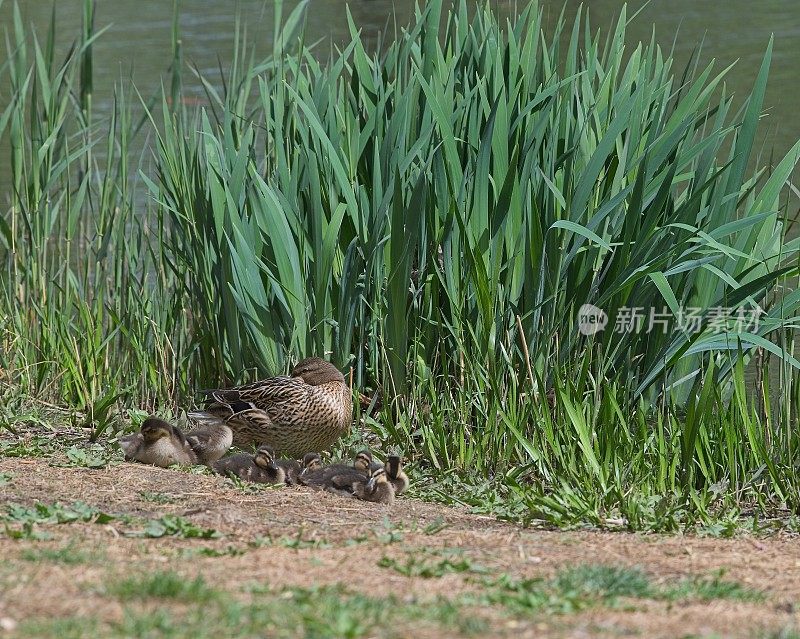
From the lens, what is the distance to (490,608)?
3.38 m

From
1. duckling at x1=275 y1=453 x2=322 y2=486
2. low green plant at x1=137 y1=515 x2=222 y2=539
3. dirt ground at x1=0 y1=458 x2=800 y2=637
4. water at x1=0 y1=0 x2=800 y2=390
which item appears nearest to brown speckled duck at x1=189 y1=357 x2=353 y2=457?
duckling at x1=275 y1=453 x2=322 y2=486

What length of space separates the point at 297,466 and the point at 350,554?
64.7 inches

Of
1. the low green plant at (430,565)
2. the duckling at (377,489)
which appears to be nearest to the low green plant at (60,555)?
the low green plant at (430,565)

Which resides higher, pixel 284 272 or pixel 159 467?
pixel 284 272

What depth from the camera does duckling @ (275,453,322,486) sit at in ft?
18.1

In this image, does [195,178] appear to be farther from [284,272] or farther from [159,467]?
[159,467]

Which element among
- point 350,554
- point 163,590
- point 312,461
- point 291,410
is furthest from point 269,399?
point 163,590

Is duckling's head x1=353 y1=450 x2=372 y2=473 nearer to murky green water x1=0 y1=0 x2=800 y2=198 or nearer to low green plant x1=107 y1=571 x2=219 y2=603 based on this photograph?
low green plant x1=107 y1=571 x2=219 y2=603

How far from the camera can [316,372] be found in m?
5.82

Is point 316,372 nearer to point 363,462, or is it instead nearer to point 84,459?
point 363,462

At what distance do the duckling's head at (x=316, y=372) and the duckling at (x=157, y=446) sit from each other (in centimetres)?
63

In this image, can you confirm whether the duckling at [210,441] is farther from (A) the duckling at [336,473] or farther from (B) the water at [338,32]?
(B) the water at [338,32]

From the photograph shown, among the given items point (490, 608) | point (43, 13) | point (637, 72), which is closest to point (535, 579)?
point (490, 608)

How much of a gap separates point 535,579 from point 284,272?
8.90ft
